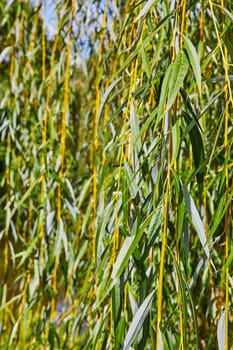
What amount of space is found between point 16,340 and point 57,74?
513 mm

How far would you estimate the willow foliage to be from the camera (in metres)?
0.56

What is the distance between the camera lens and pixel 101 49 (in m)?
1.13

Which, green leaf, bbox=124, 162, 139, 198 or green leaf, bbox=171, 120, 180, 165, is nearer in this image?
green leaf, bbox=171, 120, 180, 165

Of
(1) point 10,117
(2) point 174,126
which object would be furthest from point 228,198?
(1) point 10,117

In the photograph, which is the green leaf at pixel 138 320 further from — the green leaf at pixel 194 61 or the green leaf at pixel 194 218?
the green leaf at pixel 194 61

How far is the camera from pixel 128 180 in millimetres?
630

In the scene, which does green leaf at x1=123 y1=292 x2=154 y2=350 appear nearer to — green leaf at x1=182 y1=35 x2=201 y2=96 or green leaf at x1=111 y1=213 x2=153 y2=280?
green leaf at x1=111 y1=213 x2=153 y2=280

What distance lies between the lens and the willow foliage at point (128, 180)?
56cm

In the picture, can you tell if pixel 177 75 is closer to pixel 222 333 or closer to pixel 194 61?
pixel 194 61

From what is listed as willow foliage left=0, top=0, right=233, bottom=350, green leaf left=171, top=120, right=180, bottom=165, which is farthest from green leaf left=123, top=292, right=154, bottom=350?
green leaf left=171, top=120, right=180, bottom=165

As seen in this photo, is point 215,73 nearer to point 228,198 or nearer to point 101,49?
point 101,49

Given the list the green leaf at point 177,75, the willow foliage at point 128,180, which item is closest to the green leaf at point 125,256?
the willow foliage at point 128,180

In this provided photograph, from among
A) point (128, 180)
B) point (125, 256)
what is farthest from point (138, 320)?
point (128, 180)

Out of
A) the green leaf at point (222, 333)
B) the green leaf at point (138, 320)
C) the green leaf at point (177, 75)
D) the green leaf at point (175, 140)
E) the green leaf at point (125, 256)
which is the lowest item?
the green leaf at point (222, 333)
